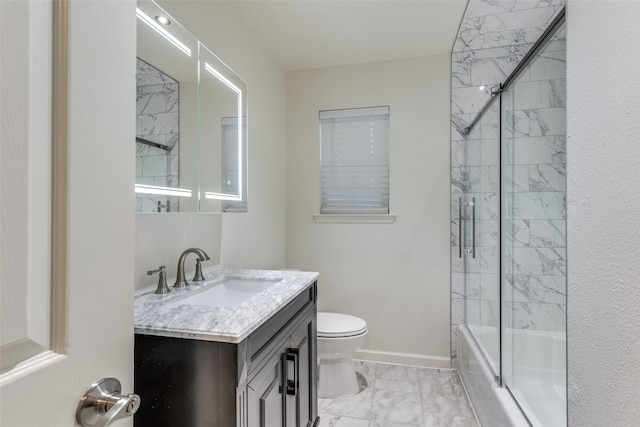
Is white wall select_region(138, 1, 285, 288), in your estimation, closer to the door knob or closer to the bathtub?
the door knob

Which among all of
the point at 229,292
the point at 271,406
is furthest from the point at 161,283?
the point at 271,406

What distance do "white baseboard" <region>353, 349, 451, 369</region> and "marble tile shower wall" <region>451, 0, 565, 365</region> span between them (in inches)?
4.2

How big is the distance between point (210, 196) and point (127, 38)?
3.14ft

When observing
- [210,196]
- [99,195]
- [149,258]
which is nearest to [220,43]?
[210,196]

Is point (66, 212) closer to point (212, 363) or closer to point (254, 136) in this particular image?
point (212, 363)

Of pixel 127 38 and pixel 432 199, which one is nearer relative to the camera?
pixel 127 38

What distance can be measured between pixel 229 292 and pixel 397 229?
4.87 ft

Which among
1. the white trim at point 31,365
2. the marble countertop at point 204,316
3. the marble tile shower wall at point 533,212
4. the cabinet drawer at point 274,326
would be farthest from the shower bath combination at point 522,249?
the white trim at point 31,365

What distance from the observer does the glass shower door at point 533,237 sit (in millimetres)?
1653

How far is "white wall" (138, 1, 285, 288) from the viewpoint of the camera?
163 cm

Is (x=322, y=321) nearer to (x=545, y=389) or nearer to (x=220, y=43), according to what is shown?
(x=545, y=389)

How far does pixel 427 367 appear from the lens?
246 cm

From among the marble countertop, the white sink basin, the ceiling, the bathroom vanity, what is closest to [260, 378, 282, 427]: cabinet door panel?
the bathroom vanity

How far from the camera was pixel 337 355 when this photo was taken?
2.04 m
